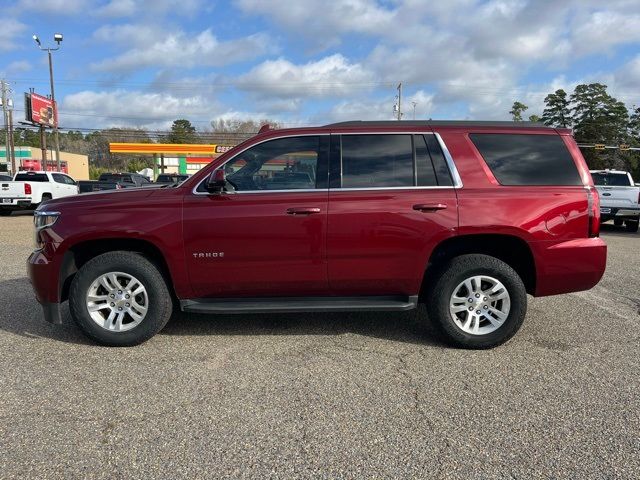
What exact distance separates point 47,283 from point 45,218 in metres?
0.57

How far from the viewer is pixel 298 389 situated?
3.59m

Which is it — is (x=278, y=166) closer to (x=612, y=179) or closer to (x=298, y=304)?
(x=298, y=304)

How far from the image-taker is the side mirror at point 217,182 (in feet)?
13.8

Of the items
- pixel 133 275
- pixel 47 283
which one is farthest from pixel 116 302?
pixel 47 283

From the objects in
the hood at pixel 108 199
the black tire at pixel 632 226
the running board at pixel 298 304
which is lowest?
the black tire at pixel 632 226

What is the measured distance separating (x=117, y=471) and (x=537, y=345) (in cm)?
358

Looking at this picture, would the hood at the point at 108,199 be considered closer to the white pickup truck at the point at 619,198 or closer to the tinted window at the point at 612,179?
the white pickup truck at the point at 619,198

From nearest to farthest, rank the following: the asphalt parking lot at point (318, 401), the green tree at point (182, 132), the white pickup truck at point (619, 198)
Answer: the asphalt parking lot at point (318, 401) < the white pickup truck at point (619, 198) < the green tree at point (182, 132)

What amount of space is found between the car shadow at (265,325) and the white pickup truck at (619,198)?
11440 millimetres

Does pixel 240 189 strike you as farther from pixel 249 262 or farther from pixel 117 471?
pixel 117 471

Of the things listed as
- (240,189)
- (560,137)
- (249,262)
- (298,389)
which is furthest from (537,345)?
(240,189)

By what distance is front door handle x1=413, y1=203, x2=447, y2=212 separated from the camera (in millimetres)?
4227

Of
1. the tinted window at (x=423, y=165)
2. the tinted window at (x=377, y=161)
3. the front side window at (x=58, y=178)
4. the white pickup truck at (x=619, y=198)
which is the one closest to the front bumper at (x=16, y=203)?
the front side window at (x=58, y=178)

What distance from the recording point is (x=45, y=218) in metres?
4.38
